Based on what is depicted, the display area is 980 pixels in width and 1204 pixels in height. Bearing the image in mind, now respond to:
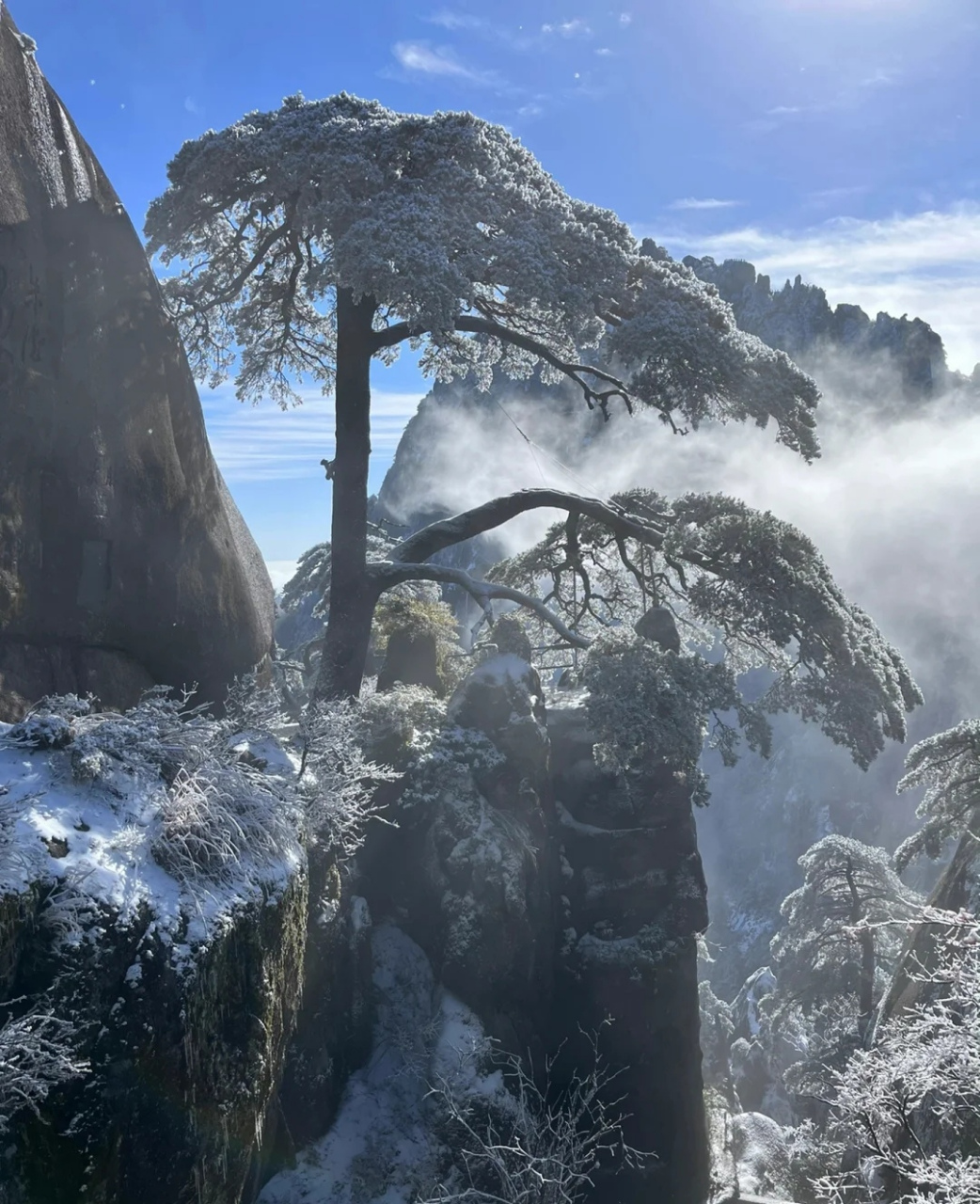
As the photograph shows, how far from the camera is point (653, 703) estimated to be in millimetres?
12531

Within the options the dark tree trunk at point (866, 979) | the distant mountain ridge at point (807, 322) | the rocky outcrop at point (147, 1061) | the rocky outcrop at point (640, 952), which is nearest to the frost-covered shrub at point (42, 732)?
the rocky outcrop at point (147, 1061)

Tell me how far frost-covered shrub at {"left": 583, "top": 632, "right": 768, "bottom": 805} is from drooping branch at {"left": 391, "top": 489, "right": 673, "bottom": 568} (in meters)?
2.15

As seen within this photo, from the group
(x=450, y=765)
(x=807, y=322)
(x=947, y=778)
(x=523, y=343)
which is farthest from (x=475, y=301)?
(x=807, y=322)

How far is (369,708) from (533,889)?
11.3 ft

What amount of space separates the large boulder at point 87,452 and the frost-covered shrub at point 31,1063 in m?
4.43

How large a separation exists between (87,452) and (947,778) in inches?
586

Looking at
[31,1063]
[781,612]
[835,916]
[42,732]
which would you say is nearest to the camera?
[31,1063]

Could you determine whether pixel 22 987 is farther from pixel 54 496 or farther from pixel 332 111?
pixel 332 111

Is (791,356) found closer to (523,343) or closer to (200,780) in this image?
(523,343)

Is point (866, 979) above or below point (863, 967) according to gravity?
below

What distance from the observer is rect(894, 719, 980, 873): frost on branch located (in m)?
16.3

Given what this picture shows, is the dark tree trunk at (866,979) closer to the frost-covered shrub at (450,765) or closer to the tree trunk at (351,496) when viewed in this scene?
the frost-covered shrub at (450,765)

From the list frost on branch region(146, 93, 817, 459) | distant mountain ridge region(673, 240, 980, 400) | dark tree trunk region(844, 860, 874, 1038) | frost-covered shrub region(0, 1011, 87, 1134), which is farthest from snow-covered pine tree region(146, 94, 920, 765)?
distant mountain ridge region(673, 240, 980, 400)

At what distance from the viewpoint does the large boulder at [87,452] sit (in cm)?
966
